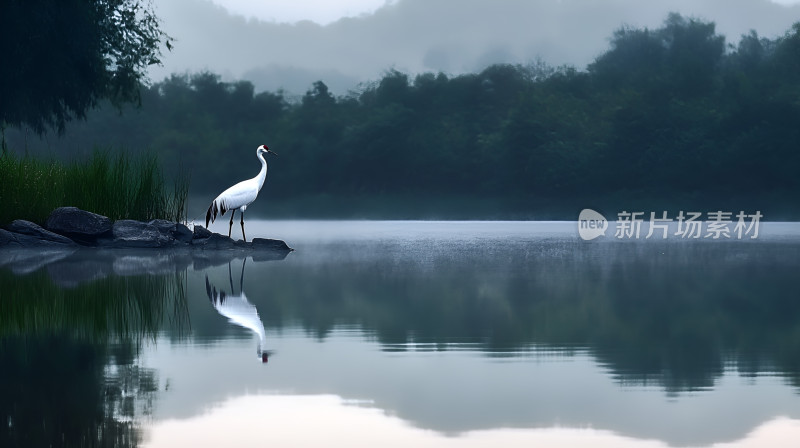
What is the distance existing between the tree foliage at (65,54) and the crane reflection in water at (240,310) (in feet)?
34.7

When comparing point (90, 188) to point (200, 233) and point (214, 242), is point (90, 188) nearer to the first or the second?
point (200, 233)

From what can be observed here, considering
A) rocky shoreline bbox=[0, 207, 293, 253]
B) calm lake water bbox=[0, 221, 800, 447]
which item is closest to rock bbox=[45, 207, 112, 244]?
rocky shoreline bbox=[0, 207, 293, 253]

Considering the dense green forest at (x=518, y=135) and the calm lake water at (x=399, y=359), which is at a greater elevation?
the dense green forest at (x=518, y=135)

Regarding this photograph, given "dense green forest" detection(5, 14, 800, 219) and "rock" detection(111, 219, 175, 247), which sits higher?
"dense green forest" detection(5, 14, 800, 219)

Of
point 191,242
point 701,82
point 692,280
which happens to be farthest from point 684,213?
point 692,280

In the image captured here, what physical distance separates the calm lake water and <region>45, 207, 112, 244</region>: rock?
199 inches

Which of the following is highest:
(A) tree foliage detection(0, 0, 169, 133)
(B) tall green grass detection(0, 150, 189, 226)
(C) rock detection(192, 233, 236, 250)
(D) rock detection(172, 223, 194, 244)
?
(A) tree foliage detection(0, 0, 169, 133)

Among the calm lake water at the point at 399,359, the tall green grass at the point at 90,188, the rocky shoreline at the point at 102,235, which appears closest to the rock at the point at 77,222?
the rocky shoreline at the point at 102,235

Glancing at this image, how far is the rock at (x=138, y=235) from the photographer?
59.2ft

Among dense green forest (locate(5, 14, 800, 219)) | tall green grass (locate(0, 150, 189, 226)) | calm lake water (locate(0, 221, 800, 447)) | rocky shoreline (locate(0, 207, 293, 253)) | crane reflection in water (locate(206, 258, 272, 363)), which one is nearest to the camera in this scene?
calm lake water (locate(0, 221, 800, 447))

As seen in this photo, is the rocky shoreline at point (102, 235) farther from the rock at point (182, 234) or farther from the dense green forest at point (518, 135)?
the dense green forest at point (518, 135)

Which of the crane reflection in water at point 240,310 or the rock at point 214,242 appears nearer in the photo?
the crane reflection in water at point 240,310

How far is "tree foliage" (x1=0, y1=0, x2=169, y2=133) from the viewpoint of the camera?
20.2 m

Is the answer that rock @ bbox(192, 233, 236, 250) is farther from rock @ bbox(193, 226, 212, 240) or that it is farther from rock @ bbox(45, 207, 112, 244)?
rock @ bbox(45, 207, 112, 244)
